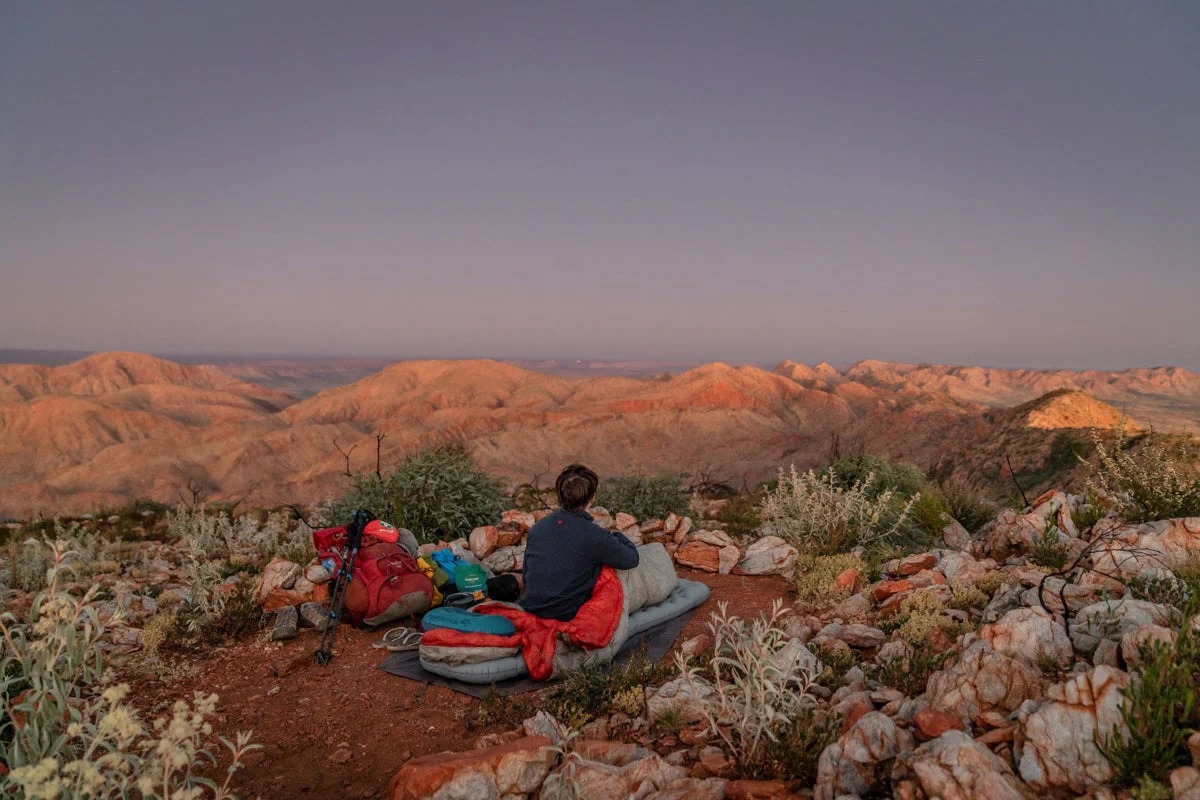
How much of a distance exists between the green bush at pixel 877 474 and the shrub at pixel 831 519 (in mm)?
1875

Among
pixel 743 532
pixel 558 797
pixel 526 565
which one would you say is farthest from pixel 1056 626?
pixel 743 532

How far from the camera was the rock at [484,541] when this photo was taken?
8.49 m

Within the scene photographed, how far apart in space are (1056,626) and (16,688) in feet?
21.2

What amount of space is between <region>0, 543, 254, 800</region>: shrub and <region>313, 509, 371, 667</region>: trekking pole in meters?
1.30

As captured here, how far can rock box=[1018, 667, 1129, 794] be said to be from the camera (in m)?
2.76

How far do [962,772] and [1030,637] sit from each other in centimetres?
146

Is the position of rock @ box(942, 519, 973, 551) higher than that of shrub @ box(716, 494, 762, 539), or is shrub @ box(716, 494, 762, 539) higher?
rock @ box(942, 519, 973, 551)

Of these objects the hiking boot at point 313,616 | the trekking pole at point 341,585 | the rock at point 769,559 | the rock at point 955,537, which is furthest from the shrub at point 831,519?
the hiking boot at point 313,616

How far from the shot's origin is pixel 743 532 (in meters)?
10.0

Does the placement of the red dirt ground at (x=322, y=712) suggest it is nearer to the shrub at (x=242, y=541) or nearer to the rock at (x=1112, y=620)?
the shrub at (x=242, y=541)

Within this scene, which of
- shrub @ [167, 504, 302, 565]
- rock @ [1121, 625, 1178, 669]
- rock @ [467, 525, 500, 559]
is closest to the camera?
rock @ [1121, 625, 1178, 669]

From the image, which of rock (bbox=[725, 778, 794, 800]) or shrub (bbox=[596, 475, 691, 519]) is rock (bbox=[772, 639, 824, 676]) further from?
shrub (bbox=[596, 475, 691, 519])

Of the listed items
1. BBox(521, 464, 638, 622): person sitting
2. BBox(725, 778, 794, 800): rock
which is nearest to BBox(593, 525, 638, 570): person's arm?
BBox(521, 464, 638, 622): person sitting

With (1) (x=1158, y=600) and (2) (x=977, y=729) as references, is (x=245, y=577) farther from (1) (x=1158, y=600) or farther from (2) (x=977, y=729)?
(1) (x=1158, y=600)
